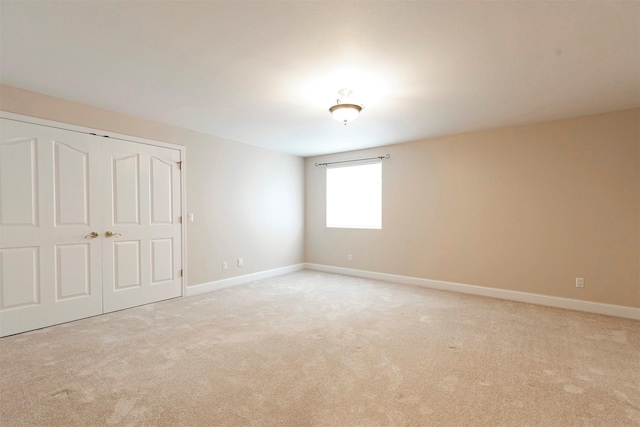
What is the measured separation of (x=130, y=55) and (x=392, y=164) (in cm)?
417

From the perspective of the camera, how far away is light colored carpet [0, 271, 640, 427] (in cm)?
188

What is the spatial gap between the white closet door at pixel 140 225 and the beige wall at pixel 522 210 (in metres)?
3.30

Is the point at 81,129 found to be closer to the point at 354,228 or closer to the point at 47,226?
the point at 47,226

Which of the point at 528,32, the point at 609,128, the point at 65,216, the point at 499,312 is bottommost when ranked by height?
the point at 499,312

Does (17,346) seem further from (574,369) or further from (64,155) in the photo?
(574,369)

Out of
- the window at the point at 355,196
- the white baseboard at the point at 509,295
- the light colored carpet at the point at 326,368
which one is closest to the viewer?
the light colored carpet at the point at 326,368

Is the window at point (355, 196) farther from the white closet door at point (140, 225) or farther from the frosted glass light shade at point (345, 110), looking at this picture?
the white closet door at point (140, 225)

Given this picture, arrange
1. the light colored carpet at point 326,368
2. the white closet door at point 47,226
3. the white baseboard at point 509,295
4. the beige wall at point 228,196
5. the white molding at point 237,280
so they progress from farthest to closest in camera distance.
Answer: the white molding at point 237,280 < the beige wall at point 228,196 < the white baseboard at point 509,295 < the white closet door at point 47,226 < the light colored carpet at point 326,368

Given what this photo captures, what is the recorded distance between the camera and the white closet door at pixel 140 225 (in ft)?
12.3

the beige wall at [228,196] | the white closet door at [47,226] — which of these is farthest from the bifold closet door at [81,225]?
the beige wall at [228,196]

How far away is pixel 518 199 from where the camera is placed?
14.1 ft

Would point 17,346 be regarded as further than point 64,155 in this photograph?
No

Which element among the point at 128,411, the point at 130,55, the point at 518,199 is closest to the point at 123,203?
the point at 130,55

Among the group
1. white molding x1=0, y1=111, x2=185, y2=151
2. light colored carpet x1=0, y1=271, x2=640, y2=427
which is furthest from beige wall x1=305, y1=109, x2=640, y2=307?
white molding x1=0, y1=111, x2=185, y2=151
